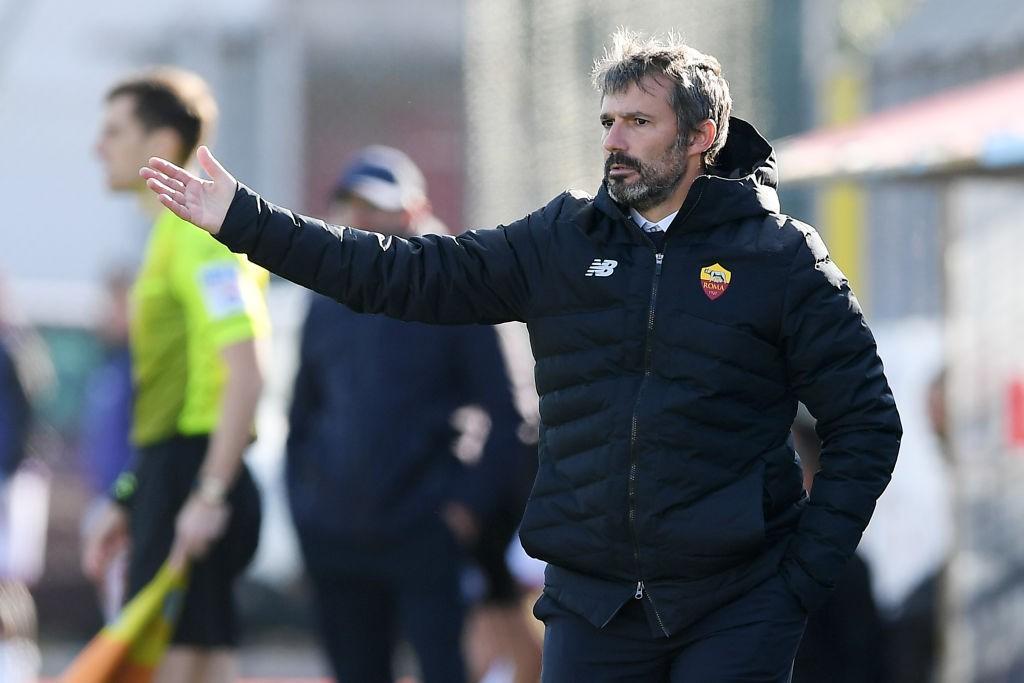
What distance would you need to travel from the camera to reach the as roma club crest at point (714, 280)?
156 inches

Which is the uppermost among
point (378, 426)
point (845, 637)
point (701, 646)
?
point (378, 426)

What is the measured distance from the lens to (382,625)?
6.20m

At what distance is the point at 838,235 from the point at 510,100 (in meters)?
2.15

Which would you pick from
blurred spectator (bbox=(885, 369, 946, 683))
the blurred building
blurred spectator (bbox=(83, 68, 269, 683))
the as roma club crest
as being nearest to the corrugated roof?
the blurred building

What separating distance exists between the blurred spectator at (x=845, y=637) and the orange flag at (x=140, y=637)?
1795 mm

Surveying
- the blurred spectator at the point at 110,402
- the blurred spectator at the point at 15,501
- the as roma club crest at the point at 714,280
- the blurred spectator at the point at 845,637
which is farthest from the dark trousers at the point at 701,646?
the blurred spectator at the point at 110,402

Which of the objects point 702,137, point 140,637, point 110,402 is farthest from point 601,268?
point 110,402

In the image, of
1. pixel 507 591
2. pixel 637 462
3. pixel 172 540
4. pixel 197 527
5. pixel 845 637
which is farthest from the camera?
pixel 507 591

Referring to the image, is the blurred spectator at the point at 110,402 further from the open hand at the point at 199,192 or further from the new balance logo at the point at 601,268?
the new balance logo at the point at 601,268

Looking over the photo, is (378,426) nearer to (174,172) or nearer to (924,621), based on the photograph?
(174,172)

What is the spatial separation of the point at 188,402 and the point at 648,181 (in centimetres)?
188

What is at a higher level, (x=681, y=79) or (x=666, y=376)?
(x=681, y=79)

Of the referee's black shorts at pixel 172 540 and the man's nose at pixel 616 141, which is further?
the referee's black shorts at pixel 172 540

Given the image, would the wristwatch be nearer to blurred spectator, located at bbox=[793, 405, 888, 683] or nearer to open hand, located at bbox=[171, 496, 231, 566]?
open hand, located at bbox=[171, 496, 231, 566]
